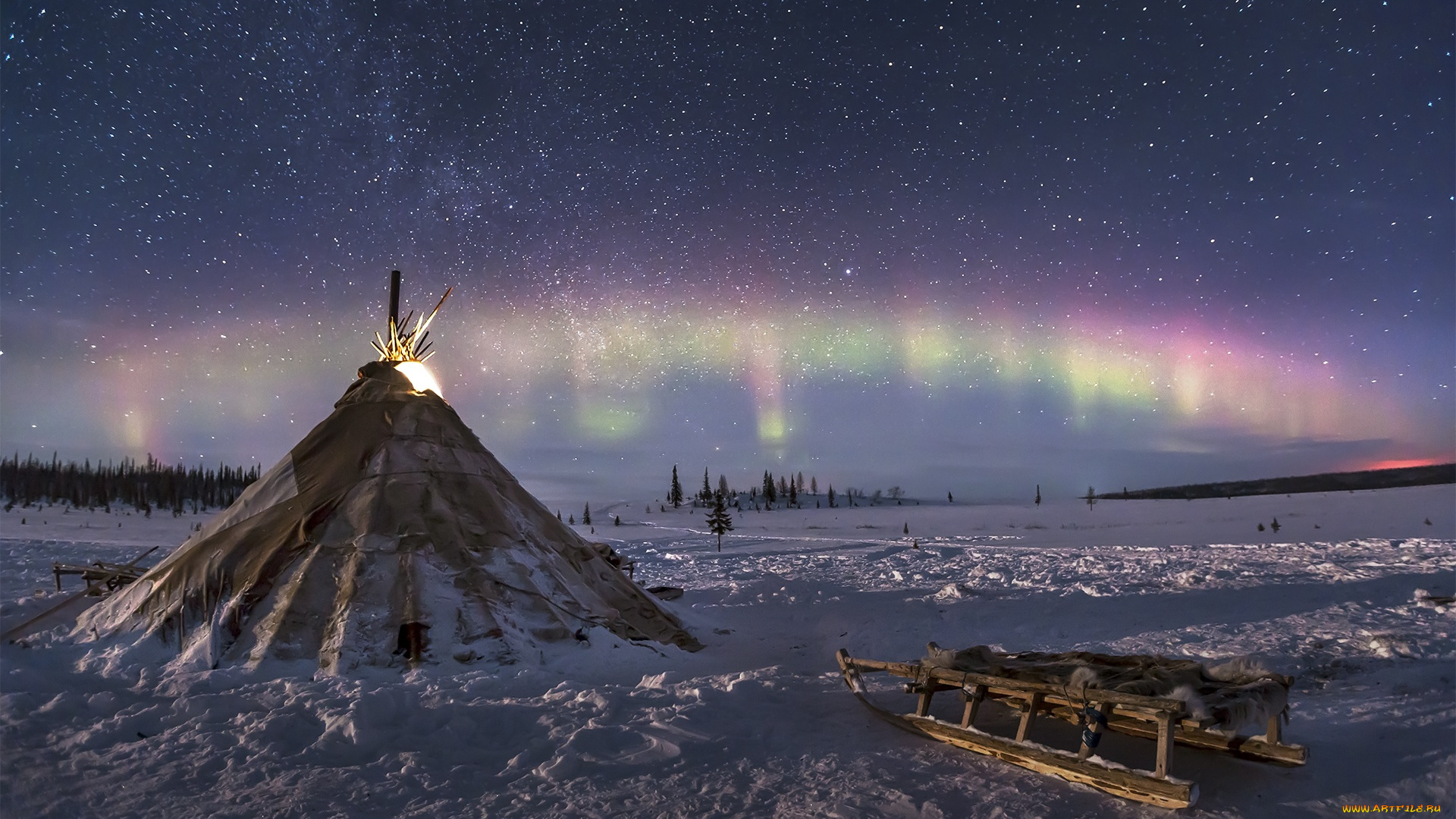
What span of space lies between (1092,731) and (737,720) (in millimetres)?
3128

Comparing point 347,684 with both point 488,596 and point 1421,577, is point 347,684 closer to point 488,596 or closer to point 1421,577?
point 488,596

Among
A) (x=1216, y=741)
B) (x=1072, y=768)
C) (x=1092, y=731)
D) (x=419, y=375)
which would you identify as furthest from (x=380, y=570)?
(x=1216, y=741)

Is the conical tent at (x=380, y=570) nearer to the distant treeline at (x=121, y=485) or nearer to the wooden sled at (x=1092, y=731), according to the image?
the wooden sled at (x=1092, y=731)

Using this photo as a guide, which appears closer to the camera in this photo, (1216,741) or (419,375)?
(1216,741)

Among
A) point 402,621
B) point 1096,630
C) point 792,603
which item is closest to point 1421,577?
point 1096,630

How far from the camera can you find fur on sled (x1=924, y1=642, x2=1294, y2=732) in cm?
488

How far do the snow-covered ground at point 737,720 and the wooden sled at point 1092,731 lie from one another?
0.49 feet

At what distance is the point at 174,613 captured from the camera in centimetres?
913

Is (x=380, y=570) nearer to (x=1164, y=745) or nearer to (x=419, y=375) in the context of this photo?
(x=419, y=375)

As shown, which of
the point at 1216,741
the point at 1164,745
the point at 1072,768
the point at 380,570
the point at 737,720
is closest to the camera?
the point at 1164,745

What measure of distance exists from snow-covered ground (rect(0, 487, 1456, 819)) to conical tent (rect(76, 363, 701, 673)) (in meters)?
0.58

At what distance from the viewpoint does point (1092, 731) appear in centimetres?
512

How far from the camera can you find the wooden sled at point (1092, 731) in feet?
15.2

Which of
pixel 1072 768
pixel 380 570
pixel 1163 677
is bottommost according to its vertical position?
pixel 1072 768
